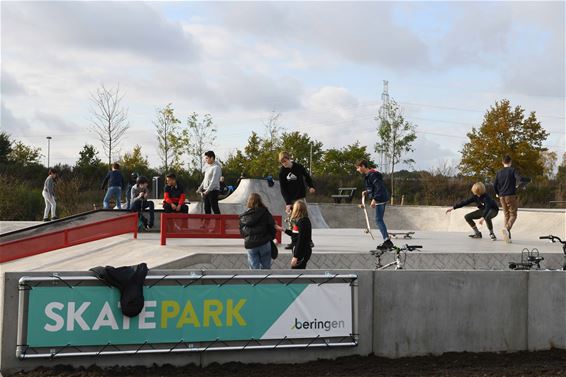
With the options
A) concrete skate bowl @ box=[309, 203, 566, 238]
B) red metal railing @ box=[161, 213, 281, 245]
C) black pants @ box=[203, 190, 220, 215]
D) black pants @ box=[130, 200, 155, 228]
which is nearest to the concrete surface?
red metal railing @ box=[161, 213, 281, 245]

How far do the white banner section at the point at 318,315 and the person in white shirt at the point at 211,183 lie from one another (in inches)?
223

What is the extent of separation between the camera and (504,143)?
4478 centimetres

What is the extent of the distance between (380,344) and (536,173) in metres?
40.3

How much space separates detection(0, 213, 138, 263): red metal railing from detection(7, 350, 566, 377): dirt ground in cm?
821

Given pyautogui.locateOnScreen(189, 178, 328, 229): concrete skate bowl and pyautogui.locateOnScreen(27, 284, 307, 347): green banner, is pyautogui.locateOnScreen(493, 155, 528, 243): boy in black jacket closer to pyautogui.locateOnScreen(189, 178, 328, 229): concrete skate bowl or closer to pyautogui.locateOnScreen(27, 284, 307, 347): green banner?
pyautogui.locateOnScreen(27, 284, 307, 347): green banner

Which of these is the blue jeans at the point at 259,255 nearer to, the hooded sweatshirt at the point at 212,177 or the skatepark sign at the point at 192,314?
the skatepark sign at the point at 192,314

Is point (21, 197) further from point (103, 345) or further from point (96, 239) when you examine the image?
point (103, 345)

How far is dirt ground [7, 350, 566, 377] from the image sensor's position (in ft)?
22.7

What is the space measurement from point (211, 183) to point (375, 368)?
22.9ft

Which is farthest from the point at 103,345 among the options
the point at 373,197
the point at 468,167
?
the point at 468,167

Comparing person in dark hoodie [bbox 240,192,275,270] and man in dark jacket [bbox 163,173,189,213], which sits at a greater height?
man in dark jacket [bbox 163,173,189,213]

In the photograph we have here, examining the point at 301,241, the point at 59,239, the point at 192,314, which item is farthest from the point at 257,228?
the point at 59,239

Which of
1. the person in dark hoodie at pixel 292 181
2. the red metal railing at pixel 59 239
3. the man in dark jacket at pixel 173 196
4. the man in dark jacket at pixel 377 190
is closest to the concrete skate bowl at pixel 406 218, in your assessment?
the man in dark jacket at pixel 173 196

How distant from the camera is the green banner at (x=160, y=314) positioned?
22.3 ft
